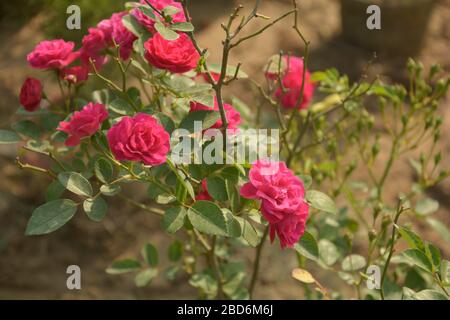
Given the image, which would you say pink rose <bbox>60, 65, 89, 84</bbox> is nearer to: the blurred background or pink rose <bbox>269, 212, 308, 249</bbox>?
pink rose <bbox>269, 212, 308, 249</bbox>

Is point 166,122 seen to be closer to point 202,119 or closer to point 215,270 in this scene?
point 202,119

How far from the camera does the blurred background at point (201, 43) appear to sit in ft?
6.75

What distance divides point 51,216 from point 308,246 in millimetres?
462

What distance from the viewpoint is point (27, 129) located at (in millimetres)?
1276

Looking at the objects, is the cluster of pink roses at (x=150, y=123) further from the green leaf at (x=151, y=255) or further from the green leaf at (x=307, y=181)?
the green leaf at (x=151, y=255)

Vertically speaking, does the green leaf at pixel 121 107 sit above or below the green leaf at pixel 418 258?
above

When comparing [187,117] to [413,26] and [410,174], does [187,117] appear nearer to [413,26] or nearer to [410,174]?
[410,174]

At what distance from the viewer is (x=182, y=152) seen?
3.55 ft

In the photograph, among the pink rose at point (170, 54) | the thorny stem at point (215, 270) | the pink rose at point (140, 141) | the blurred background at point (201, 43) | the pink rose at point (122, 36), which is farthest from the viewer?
the blurred background at point (201, 43)

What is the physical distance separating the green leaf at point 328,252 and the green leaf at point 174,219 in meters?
0.56

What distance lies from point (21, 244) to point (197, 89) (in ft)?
4.28

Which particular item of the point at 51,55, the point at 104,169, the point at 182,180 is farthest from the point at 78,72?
the point at 182,180

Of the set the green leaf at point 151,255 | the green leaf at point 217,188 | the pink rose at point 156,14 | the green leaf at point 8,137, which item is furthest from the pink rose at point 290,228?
the green leaf at point 151,255
